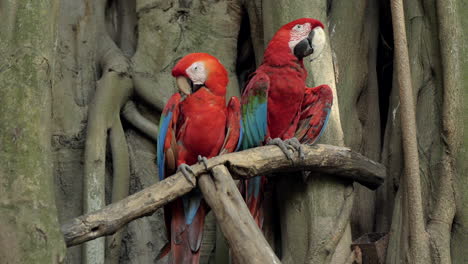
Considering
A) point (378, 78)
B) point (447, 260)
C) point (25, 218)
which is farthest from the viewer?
point (378, 78)

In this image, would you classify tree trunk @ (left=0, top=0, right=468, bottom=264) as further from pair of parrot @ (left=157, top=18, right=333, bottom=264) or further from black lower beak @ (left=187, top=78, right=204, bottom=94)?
black lower beak @ (left=187, top=78, right=204, bottom=94)

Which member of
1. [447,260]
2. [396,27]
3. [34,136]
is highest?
[396,27]

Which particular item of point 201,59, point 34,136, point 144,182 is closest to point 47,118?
point 34,136

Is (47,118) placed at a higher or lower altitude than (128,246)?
higher

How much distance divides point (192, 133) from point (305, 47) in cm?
59

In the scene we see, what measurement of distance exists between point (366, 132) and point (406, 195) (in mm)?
728

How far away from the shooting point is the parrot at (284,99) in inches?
127

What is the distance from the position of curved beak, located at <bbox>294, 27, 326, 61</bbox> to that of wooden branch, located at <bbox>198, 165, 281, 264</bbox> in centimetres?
68

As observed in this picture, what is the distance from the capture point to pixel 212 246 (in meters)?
3.85

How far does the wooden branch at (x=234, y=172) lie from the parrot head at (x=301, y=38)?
0.41 metres

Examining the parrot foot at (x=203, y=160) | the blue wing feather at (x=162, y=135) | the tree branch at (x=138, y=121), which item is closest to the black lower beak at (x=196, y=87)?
the blue wing feather at (x=162, y=135)

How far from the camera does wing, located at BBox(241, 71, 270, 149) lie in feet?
10.6

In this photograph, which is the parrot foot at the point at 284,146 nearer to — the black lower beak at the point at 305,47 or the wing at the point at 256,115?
the wing at the point at 256,115

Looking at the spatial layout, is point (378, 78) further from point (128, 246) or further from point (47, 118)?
point (47, 118)
